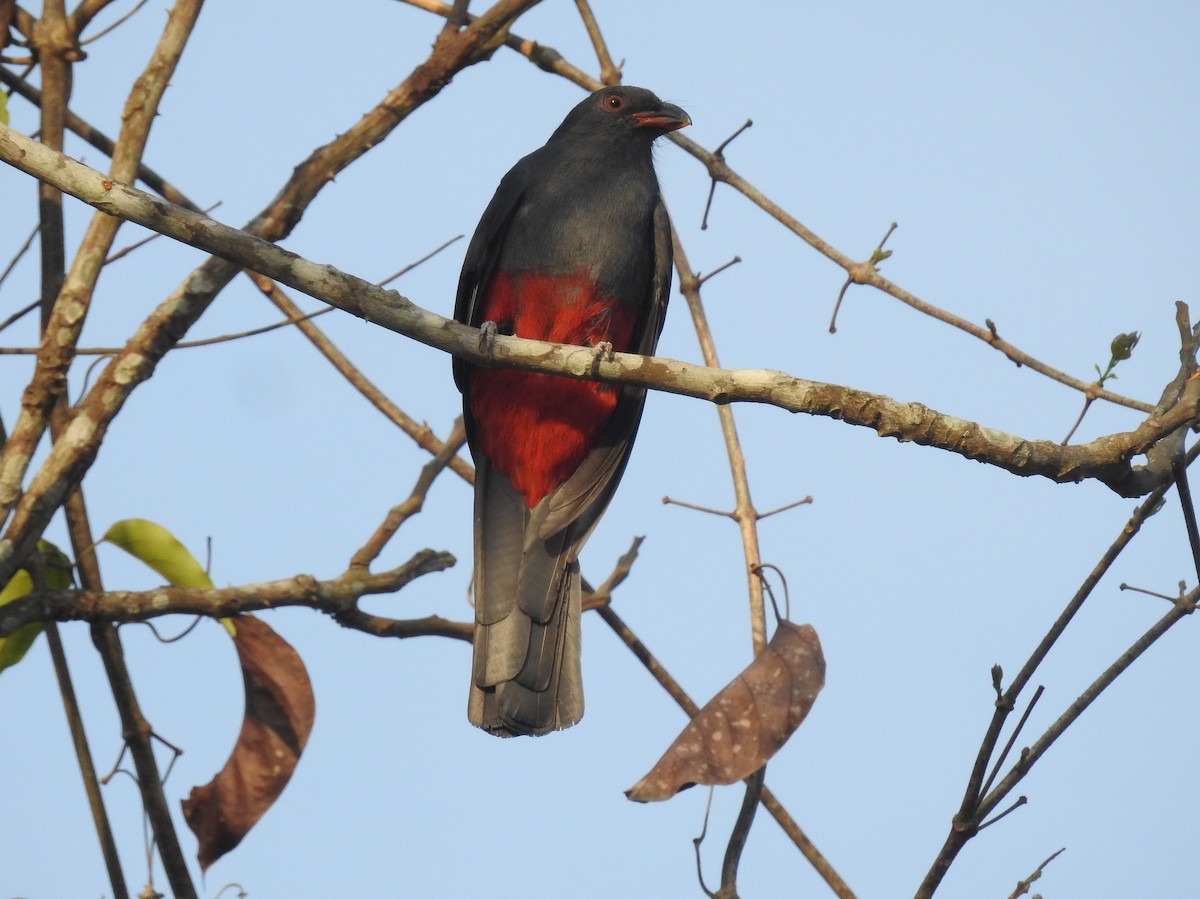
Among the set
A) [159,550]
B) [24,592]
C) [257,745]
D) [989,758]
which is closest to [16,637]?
[24,592]

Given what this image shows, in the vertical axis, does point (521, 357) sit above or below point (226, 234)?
below

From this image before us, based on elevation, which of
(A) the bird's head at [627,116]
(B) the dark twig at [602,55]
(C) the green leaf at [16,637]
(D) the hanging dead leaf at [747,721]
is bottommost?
(D) the hanging dead leaf at [747,721]

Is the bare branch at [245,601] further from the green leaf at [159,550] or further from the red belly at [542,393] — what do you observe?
the red belly at [542,393]

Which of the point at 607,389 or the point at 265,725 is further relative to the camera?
the point at 607,389

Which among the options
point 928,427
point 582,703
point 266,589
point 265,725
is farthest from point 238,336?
point 928,427

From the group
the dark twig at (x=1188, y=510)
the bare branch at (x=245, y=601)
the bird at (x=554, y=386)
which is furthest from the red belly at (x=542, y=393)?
the dark twig at (x=1188, y=510)

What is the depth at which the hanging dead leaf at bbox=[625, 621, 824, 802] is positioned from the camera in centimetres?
283

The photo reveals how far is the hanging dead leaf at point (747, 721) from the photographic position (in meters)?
2.83

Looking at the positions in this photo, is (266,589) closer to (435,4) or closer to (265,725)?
(265,725)

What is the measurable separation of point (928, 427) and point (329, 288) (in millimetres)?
1408

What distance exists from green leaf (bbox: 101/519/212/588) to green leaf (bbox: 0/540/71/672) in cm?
19

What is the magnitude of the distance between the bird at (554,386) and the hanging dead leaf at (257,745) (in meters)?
0.56

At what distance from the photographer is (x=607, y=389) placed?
445 centimetres

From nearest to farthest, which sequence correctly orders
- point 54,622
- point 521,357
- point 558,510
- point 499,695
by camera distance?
point 521,357 → point 54,622 → point 499,695 → point 558,510
